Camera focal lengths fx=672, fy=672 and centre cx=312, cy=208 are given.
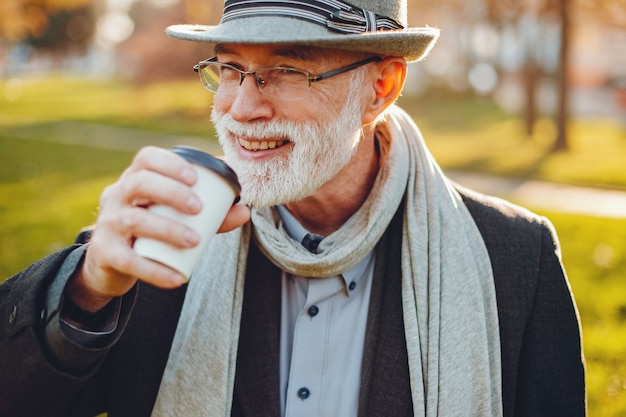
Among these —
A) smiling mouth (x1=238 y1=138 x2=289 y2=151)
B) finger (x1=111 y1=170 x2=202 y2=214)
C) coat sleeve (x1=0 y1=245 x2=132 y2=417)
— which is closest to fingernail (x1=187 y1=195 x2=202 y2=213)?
finger (x1=111 y1=170 x2=202 y2=214)

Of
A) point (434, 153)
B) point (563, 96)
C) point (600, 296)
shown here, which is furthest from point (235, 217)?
point (563, 96)

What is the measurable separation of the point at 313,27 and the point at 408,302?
901mm

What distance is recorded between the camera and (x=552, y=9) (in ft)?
45.4

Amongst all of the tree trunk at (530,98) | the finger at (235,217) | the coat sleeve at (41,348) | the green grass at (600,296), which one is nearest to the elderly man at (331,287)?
the coat sleeve at (41,348)

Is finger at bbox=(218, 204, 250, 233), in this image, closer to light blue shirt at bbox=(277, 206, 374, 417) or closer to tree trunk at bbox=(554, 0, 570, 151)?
light blue shirt at bbox=(277, 206, 374, 417)

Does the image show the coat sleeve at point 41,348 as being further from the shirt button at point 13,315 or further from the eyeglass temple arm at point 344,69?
the eyeglass temple arm at point 344,69

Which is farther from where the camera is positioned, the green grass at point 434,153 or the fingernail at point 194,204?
the green grass at point 434,153

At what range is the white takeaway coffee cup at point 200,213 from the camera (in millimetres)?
1357

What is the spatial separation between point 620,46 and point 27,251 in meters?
33.4

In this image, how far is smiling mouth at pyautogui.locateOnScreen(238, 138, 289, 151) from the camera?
2076 millimetres

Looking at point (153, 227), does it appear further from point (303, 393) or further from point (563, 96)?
point (563, 96)

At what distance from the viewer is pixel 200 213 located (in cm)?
137

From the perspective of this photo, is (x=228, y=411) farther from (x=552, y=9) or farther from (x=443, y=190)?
(x=552, y=9)

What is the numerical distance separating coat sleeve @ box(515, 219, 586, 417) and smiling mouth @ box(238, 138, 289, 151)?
970mm
